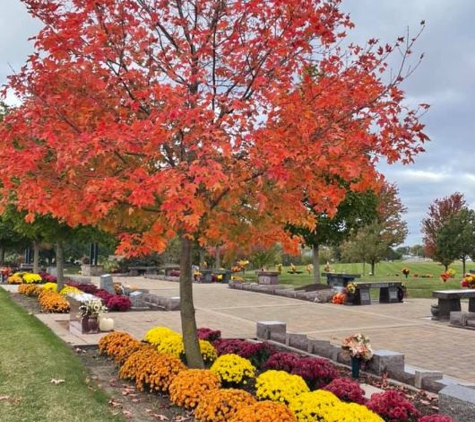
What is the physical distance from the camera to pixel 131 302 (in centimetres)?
1708

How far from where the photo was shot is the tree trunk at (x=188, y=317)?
7379 millimetres

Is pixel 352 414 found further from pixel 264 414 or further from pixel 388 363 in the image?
pixel 388 363

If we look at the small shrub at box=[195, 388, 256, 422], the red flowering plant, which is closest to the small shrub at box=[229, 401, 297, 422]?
the small shrub at box=[195, 388, 256, 422]

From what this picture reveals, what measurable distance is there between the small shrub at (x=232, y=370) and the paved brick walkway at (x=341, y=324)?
361cm

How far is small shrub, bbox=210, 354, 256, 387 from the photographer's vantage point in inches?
262

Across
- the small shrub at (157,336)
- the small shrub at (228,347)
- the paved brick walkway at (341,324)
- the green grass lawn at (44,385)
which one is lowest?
the paved brick walkway at (341,324)

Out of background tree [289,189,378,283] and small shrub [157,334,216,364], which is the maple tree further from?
background tree [289,189,378,283]

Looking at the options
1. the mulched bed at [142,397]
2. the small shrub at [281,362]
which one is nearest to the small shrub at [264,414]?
the mulched bed at [142,397]

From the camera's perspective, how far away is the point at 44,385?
681cm

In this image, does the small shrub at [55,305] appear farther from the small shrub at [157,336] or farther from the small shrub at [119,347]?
the small shrub at [157,336]

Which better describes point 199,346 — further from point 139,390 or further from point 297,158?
point 297,158

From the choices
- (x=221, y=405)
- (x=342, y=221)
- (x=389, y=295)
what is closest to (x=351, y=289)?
(x=389, y=295)

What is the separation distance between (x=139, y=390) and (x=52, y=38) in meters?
4.39

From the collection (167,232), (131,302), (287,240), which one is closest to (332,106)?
(287,240)
